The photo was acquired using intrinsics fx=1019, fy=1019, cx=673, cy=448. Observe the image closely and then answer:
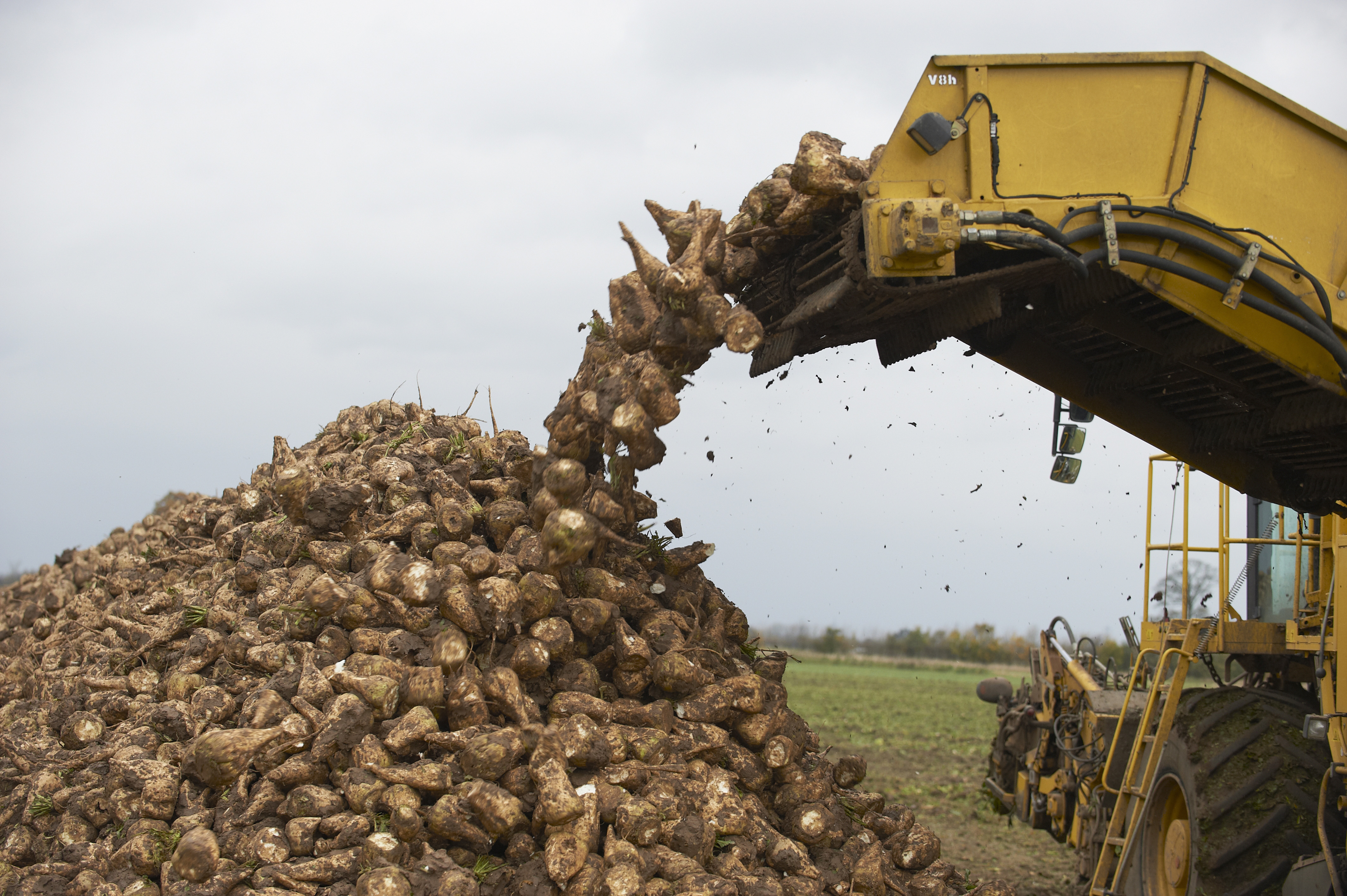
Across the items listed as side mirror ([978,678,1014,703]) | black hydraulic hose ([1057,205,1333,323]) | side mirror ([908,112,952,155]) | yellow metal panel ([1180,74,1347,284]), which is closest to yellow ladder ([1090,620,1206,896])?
black hydraulic hose ([1057,205,1333,323])

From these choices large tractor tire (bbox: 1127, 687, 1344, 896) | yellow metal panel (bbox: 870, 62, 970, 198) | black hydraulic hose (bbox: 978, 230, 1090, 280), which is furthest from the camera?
large tractor tire (bbox: 1127, 687, 1344, 896)

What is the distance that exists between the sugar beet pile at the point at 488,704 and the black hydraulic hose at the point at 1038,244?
2.24 ft

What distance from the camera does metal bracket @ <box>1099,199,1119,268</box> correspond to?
3779 millimetres

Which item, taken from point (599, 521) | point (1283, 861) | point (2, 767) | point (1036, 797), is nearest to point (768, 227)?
point (599, 521)

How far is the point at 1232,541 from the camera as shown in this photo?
535 cm

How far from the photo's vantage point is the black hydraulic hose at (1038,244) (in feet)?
12.3

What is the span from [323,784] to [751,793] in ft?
6.13

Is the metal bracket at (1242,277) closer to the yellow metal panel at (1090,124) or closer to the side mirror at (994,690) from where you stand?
the yellow metal panel at (1090,124)

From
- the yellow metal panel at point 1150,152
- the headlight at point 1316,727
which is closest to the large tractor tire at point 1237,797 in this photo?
the headlight at point 1316,727

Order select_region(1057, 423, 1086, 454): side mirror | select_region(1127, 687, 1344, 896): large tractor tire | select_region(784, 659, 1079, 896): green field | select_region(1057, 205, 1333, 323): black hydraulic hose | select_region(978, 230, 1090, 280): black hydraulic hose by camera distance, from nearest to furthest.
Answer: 1. select_region(978, 230, 1090, 280): black hydraulic hose
2. select_region(1057, 205, 1333, 323): black hydraulic hose
3. select_region(1127, 687, 1344, 896): large tractor tire
4. select_region(1057, 423, 1086, 454): side mirror
5. select_region(784, 659, 1079, 896): green field

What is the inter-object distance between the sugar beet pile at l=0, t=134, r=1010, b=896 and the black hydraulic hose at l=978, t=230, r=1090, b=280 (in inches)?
26.9

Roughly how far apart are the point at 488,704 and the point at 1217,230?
137 inches

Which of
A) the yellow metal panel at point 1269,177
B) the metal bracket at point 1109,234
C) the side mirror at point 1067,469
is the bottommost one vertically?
the side mirror at point 1067,469

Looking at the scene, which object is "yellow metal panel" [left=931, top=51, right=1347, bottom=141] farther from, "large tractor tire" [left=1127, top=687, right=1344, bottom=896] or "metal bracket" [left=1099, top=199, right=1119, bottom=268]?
"large tractor tire" [left=1127, top=687, right=1344, bottom=896]
